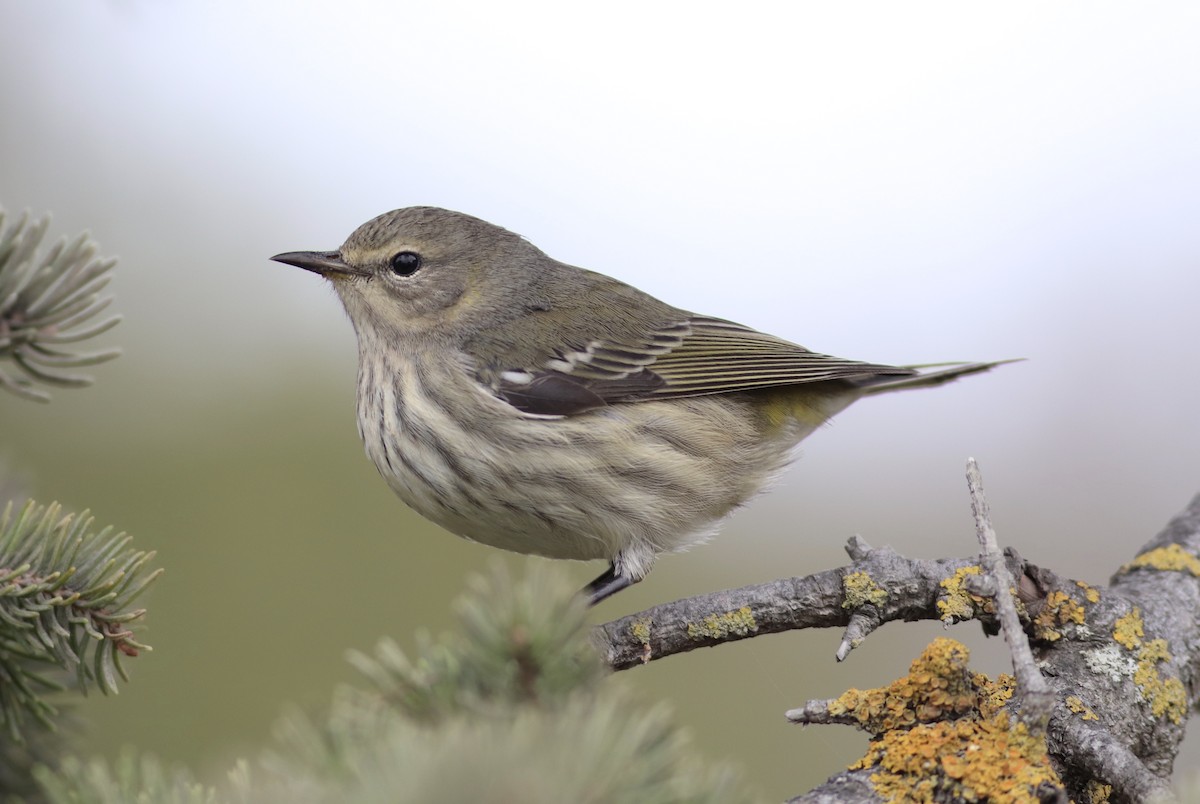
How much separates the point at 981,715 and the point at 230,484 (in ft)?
12.8

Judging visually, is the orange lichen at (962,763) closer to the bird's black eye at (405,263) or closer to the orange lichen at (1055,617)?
the orange lichen at (1055,617)

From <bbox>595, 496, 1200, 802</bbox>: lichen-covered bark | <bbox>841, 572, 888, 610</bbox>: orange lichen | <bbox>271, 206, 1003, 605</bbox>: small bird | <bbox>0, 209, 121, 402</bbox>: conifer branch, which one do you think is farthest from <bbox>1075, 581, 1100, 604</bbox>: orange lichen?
<bbox>0, 209, 121, 402</bbox>: conifer branch

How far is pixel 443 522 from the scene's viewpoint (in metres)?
3.54

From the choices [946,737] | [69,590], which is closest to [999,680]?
[946,737]

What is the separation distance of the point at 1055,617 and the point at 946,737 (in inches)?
29.2

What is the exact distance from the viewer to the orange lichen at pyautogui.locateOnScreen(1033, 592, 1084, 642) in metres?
2.40

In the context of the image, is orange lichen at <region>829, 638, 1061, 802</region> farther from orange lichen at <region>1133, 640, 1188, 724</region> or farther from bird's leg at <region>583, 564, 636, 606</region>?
bird's leg at <region>583, 564, 636, 606</region>

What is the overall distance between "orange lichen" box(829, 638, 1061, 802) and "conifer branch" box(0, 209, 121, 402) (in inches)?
58.1

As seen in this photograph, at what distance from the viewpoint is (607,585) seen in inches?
145

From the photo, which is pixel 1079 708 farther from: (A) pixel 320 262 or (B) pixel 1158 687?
(A) pixel 320 262

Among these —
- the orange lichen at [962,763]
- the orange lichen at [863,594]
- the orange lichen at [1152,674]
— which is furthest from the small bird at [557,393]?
the orange lichen at [962,763]

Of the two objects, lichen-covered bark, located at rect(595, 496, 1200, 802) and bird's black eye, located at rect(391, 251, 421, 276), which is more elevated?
bird's black eye, located at rect(391, 251, 421, 276)

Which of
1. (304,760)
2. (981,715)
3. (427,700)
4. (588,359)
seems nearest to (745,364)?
(588,359)

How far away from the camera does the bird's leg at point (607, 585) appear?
3.63 metres
